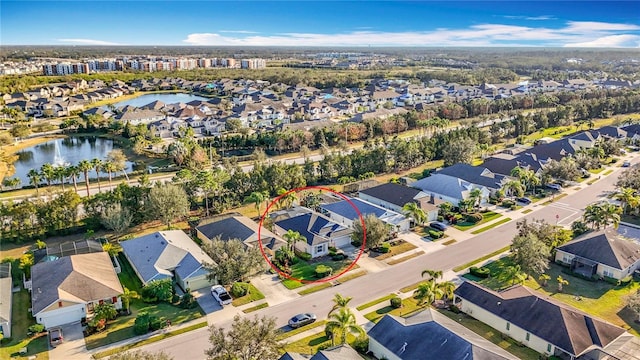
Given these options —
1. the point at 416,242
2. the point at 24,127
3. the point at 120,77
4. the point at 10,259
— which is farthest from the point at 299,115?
the point at 120,77

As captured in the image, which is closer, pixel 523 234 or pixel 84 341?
pixel 84 341

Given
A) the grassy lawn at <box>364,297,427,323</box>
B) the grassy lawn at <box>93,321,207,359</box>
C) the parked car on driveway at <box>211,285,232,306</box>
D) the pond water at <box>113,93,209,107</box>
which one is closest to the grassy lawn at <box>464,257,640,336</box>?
the grassy lawn at <box>364,297,427,323</box>

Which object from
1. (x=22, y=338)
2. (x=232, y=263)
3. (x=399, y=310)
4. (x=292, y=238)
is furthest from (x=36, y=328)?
(x=399, y=310)

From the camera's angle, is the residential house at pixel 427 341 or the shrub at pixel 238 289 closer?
the residential house at pixel 427 341

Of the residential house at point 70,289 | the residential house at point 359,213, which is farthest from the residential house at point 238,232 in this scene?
the residential house at point 70,289

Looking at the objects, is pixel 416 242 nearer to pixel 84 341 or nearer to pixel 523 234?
pixel 523 234

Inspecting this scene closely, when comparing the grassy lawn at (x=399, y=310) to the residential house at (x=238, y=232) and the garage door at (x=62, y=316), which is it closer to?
the residential house at (x=238, y=232)
